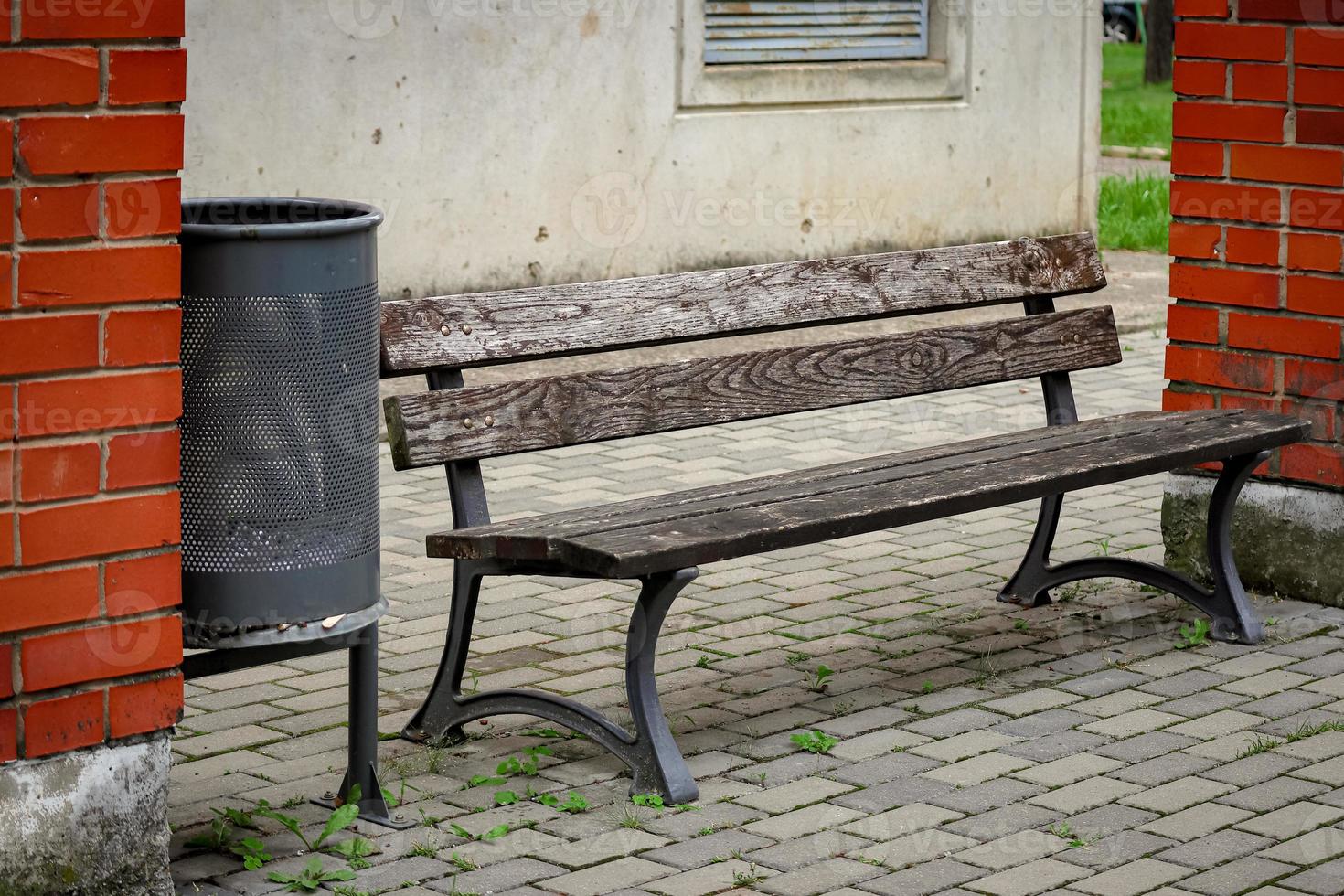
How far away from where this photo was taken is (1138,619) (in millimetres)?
5141

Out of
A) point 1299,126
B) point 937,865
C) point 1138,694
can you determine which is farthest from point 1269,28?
point 937,865

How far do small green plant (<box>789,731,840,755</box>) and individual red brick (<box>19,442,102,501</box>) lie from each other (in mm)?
1670

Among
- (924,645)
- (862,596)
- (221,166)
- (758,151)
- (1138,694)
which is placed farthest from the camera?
(758,151)

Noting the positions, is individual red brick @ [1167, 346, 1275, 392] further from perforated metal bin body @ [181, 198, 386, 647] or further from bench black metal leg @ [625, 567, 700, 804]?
perforated metal bin body @ [181, 198, 386, 647]

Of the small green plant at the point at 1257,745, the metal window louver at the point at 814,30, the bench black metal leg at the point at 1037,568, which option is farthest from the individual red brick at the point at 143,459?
the metal window louver at the point at 814,30

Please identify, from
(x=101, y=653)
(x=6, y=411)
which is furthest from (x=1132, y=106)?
(x=6, y=411)

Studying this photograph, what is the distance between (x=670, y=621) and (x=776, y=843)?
158 cm

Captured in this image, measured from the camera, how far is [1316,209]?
5.09m

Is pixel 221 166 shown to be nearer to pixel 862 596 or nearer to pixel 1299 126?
pixel 862 596

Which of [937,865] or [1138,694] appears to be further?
[1138,694]

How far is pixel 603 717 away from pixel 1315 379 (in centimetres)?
228

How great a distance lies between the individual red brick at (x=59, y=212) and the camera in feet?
9.79

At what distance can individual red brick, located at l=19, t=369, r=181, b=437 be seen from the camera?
304 centimetres

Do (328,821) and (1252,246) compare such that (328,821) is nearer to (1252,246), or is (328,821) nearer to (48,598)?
(48,598)
